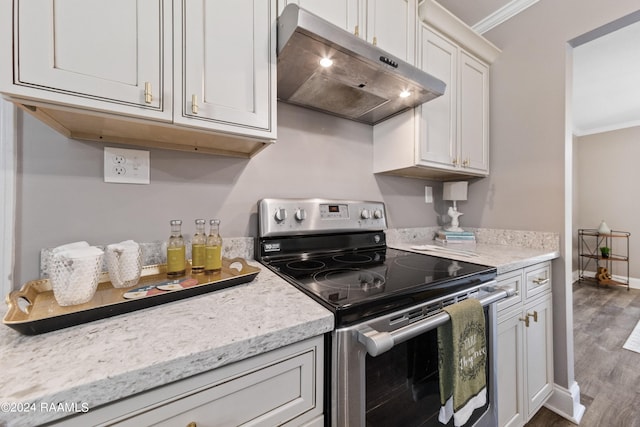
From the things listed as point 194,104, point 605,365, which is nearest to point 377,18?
point 194,104

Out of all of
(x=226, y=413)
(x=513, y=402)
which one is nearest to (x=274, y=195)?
(x=226, y=413)

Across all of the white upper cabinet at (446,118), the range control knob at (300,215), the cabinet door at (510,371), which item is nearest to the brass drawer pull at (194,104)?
the range control knob at (300,215)

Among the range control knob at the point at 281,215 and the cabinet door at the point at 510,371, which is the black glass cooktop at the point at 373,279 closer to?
the range control knob at the point at 281,215

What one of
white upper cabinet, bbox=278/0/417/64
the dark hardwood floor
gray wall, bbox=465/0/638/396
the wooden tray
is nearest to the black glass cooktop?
the wooden tray

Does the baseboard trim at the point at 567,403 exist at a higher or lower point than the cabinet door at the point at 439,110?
lower

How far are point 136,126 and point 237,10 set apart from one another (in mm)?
527

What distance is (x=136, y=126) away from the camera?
0.81 metres

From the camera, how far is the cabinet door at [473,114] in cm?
162

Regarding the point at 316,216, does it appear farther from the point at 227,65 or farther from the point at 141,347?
the point at 141,347

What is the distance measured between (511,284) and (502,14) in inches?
71.0

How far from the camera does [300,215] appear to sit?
3.97 feet

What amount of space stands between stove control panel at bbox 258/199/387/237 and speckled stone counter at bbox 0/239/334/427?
0.52 m

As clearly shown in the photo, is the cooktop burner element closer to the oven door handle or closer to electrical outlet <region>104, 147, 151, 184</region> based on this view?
the oven door handle

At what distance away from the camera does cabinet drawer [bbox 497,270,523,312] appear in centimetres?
110
